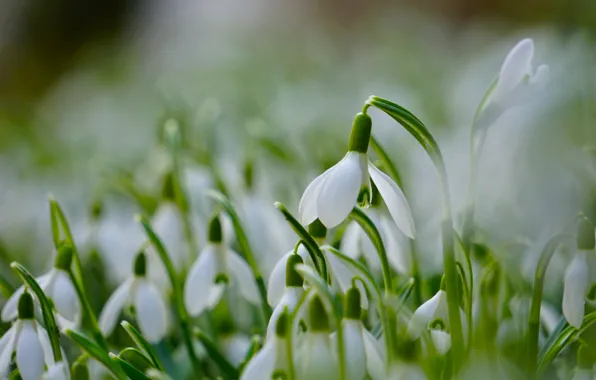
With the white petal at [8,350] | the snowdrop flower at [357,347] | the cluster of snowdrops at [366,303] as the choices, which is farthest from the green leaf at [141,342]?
the snowdrop flower at [357,347]

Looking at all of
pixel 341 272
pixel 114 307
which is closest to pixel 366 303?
pixel 341 272

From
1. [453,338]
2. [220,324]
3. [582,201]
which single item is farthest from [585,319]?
[220,324]

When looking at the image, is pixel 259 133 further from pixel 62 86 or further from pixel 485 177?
pixel 62 86

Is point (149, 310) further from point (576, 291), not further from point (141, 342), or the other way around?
point (576, 291)

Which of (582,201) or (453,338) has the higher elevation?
(582,201)

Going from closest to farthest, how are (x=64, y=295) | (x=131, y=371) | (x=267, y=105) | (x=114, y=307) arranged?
1. (x=131, y=371)
2. (x=64, y=295)
3. (x=114, y=307)
4. (x=267, y=105)

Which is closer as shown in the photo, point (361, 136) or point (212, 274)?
point (361, 136)
